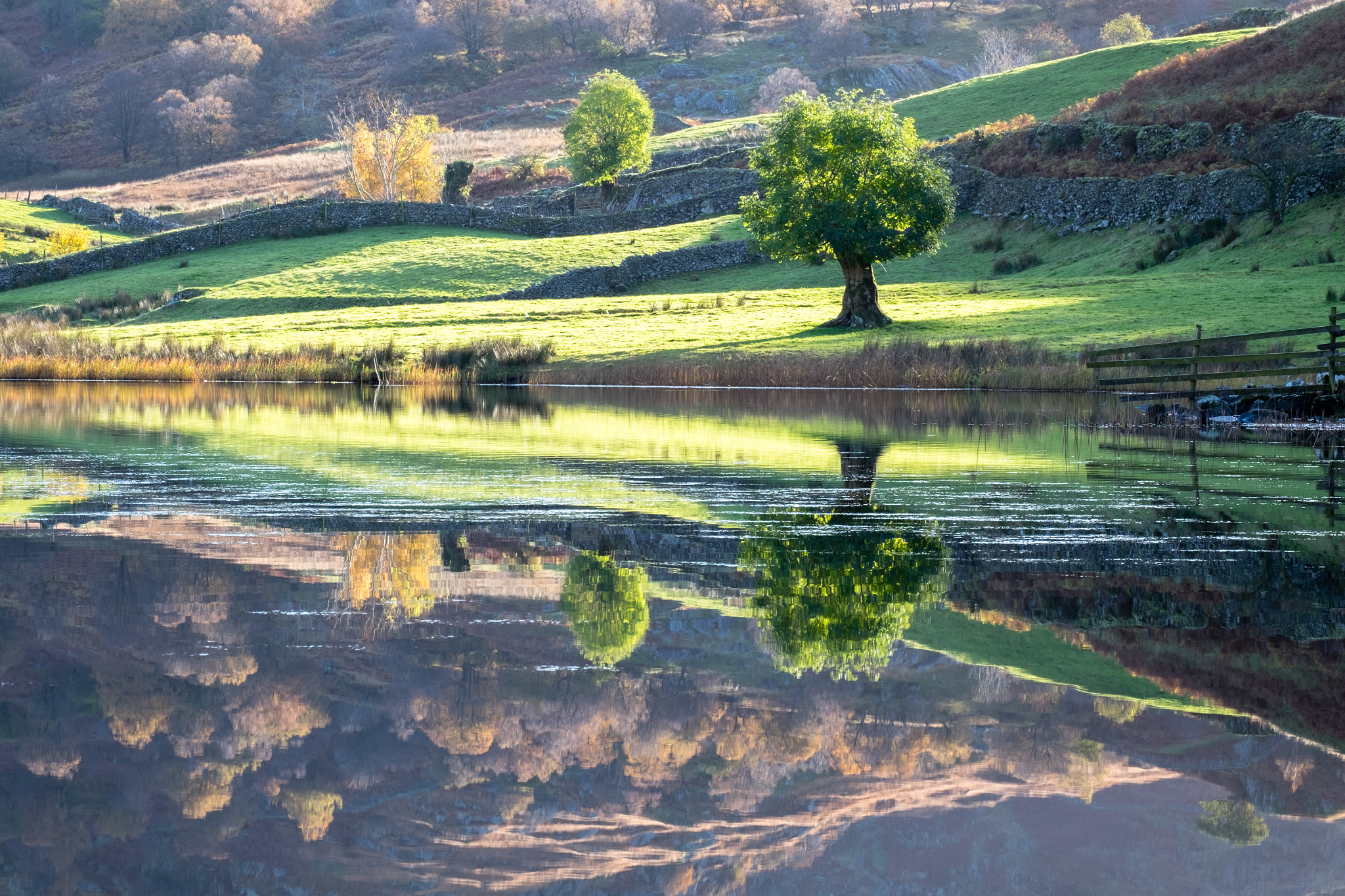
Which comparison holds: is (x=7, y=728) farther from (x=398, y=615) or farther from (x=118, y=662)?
(x=398, y=615)

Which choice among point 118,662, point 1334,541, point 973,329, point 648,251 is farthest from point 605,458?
point 648,251

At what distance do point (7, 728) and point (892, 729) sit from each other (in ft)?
11.7

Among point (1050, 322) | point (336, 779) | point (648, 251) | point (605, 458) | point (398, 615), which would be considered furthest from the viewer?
point (648, 251)

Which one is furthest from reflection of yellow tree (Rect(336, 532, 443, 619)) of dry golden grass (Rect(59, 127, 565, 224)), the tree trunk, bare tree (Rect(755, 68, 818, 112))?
bare tree (Rect(755, 68, 818, 112))

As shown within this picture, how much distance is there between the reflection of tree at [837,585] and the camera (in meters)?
6.77

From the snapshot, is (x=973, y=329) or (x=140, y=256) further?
(x=140, y=256)

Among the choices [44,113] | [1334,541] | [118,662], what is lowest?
[1334,541]

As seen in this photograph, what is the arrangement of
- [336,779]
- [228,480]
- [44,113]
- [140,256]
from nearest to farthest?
[336,779], [228,480], [140,256], [44,113]

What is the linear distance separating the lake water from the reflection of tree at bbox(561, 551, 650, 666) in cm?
A: 4

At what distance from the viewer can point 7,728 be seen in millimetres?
5227

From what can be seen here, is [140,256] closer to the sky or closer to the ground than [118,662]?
closer to the sky

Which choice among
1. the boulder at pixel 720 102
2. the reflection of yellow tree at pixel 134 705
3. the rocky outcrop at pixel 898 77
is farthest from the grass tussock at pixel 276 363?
the rocky outcrop at pixel 898 77

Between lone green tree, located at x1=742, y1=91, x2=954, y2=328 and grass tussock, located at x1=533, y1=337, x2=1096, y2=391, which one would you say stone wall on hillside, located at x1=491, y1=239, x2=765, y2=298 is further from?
grass tussock, located at x1=533, y1=337, x2=1096, y2=391

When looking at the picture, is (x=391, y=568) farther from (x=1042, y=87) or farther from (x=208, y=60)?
(x=208, y=60)
